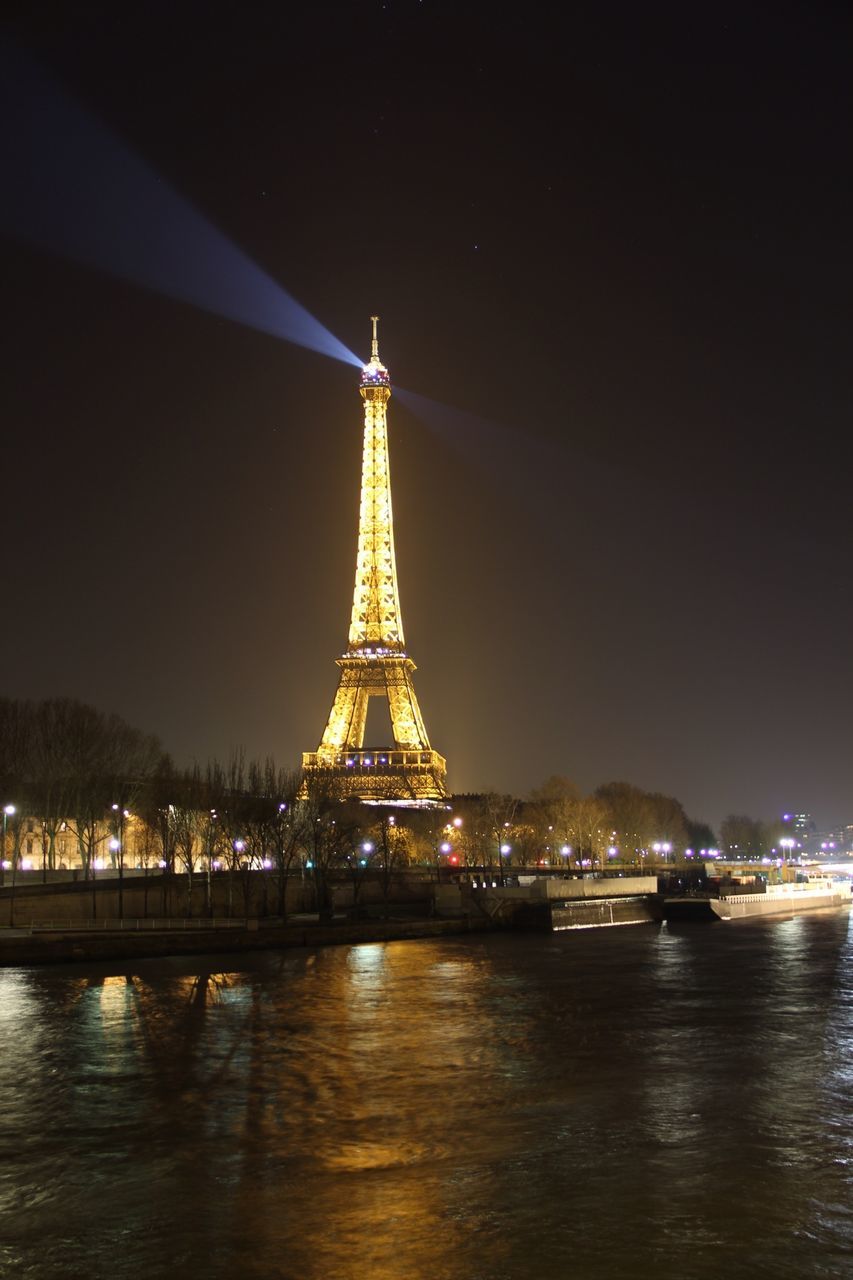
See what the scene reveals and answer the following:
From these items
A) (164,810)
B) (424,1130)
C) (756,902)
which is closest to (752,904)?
(756,902)

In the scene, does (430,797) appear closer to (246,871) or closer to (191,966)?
(246,871)

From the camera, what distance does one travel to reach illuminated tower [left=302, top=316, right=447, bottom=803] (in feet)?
301

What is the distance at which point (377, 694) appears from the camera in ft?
320

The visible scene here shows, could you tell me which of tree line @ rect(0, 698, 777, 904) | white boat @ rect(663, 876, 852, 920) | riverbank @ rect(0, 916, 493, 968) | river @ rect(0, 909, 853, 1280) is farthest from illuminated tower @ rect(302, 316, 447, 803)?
river @ rect(0, 909, 853, 1280)

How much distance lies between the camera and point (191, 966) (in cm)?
3784

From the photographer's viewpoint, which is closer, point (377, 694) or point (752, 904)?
point (752, 904)

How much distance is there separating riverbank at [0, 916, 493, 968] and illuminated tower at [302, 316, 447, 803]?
1420 inches

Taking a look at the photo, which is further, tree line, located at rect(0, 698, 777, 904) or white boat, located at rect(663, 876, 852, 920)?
white boat, located at rect(663, 876, 852, 920)

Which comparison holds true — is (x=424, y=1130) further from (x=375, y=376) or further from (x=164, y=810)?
(x=375, y=376)

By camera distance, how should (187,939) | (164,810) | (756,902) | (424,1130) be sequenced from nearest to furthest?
(424,1130)
(187,939)
(164,810)
(756,902)

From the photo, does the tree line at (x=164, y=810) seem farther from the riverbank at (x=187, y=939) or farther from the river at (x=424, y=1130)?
the river at (x=424, y=1130)

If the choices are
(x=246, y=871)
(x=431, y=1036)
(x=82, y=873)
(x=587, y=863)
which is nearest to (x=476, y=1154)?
(x=431, y=1036)

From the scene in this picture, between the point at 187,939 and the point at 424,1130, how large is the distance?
A: 25718 mm

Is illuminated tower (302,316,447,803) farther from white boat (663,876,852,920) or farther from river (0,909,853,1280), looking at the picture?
river (0,909,853,1280)
